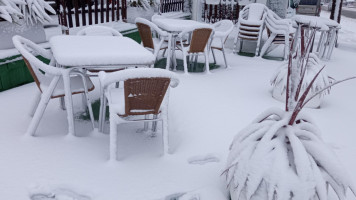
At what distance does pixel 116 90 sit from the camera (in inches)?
105

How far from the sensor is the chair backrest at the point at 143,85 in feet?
6.74

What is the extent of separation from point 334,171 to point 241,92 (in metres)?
2.66

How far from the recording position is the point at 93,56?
2400mm

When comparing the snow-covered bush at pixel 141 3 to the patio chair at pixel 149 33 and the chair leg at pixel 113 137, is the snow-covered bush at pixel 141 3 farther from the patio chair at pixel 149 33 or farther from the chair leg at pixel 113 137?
the chair leg at pixel 113 137

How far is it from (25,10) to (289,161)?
12.1 ft

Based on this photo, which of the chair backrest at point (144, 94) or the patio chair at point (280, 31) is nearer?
the chair backrest at point (144, 94)

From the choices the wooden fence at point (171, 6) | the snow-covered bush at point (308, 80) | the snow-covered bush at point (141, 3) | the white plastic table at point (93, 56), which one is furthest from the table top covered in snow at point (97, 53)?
the wooden fence at point (171, 6)

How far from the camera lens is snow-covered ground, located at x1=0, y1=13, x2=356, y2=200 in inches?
82.1

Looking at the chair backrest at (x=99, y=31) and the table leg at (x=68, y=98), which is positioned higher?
the chair backrest at (x=99, y=31)

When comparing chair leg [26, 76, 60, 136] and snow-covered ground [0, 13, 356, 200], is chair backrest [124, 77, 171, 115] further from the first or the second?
chair leg [26, 76, 60, 136]

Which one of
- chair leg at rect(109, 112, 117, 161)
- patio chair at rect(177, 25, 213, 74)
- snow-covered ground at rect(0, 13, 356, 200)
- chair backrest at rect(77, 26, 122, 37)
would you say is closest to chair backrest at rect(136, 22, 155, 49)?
patio chair at rect(177, 25, 213, 74)

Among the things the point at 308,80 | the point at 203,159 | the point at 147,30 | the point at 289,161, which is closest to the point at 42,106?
the point at 203,159

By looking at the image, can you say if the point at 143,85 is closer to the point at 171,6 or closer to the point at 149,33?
the point at 149,33

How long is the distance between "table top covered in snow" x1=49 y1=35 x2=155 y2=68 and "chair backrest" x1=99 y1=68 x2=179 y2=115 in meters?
0.17
